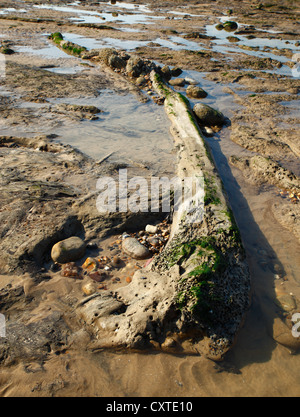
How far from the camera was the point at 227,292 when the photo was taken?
11.5 ft

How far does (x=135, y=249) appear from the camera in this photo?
4.39 m

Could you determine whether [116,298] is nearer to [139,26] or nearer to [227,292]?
[227,292]

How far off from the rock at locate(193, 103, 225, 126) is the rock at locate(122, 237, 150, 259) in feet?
19.3

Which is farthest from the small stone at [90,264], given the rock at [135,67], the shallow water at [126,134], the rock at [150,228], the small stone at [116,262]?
the rock at [135,67]

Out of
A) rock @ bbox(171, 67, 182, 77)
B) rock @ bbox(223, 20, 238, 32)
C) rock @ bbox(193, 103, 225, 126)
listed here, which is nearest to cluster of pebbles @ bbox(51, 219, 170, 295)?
rock @ bbox(193, 103, 225, 126)

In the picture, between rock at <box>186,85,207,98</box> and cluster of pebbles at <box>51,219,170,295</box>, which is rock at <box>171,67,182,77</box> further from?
cluster of pebbles at <box>51,219,170,295</box>

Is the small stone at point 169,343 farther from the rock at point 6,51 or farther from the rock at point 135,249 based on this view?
the rock at point 6,51

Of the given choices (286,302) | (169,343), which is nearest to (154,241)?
(169,343)

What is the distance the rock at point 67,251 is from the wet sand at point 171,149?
0.32 metres

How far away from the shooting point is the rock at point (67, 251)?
4129mm

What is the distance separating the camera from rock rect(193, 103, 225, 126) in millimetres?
8875

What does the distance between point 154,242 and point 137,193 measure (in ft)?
3.87

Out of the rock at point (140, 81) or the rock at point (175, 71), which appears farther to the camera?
the rock at point (175, 71)
